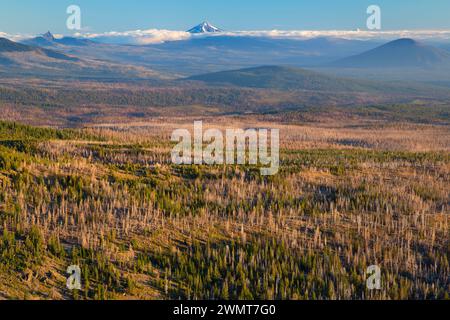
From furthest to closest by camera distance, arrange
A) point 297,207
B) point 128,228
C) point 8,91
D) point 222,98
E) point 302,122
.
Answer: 1. point 222,98
2. point 8,91
3. point 302,122
4. point 297,207
5. point 128,228

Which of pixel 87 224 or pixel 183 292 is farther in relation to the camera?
pixel 87 224

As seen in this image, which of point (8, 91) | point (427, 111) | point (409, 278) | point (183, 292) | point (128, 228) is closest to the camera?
point (183, 292)

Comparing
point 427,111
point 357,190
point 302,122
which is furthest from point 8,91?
point 357,190

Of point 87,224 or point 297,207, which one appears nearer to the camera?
point 87,224

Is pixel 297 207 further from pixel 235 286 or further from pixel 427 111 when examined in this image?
pixel 427 111
